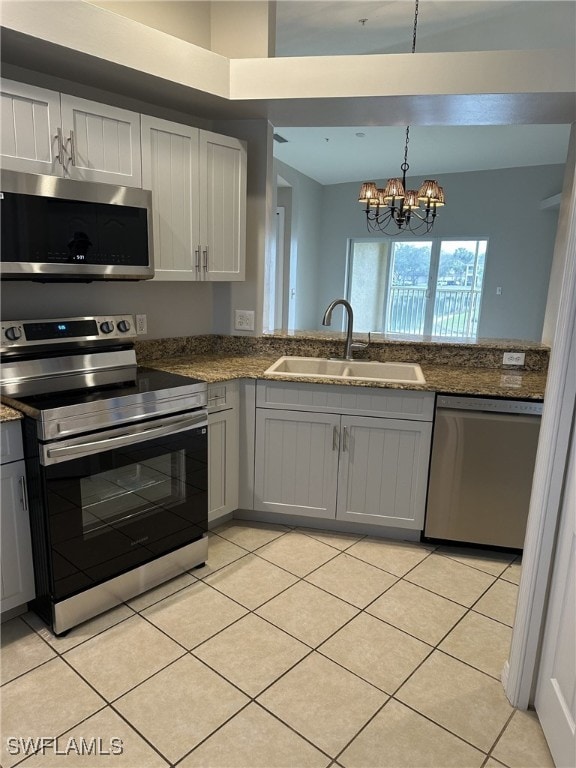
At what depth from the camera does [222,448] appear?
2.65m

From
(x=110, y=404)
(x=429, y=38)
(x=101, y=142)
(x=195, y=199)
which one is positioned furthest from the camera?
(x=429, y=38)

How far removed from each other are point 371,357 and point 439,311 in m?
4.98

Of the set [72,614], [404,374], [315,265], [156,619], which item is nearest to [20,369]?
[72,614]

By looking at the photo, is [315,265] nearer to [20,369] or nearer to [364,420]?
[364,420]

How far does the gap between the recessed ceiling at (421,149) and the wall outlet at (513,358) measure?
271cm

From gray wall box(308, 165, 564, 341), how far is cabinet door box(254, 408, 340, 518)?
5.23 meters

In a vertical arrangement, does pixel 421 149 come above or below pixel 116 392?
above

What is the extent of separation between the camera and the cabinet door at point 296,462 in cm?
265

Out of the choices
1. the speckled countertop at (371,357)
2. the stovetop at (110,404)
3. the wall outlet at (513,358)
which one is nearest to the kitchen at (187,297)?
the speckled countertop at (371,357)

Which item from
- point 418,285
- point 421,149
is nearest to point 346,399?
point 421,149

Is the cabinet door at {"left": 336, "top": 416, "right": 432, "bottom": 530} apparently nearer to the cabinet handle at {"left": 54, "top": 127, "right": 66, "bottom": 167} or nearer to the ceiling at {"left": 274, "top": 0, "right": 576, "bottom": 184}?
the cabinet handle at {"left": 54, "top": 127, "right": 66, "bottom": 167}

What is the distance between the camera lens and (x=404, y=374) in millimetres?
2963

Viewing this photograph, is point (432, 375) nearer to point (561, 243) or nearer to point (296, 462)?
point (296, 462)

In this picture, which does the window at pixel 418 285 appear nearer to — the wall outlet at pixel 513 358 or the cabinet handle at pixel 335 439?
the wall outlet at pixel 513 358
